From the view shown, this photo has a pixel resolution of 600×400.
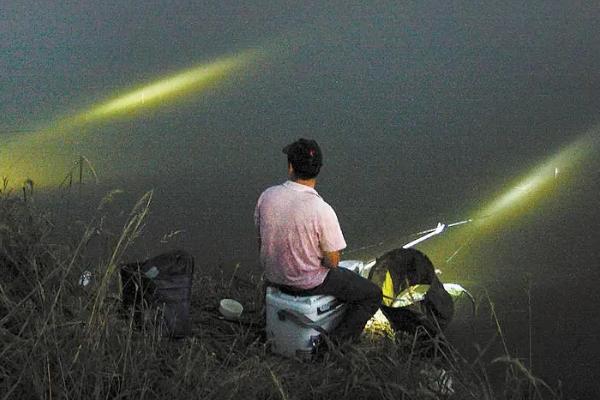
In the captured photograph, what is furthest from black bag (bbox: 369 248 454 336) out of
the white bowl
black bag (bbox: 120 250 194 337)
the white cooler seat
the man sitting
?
black bag (bbox: 120 250 194 337)

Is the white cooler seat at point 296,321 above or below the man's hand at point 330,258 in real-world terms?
below

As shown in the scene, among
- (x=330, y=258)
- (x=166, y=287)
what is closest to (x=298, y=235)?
(x=330, y=258)

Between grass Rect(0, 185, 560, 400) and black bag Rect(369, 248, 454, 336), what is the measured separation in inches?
7.9

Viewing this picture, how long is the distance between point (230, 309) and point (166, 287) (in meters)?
0.61

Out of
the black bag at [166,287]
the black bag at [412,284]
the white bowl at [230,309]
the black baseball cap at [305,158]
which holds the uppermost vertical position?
the black baseball cap at [305,158]

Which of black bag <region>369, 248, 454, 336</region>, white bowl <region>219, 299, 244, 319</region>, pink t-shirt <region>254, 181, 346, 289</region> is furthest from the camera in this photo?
white bowl <region>219, 299, 244, 319</region>

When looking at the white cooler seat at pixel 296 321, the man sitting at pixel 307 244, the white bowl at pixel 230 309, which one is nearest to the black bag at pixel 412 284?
the man sitting at pixel 307 244

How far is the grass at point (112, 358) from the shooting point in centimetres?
202

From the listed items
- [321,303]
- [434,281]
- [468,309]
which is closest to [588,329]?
[468,309]

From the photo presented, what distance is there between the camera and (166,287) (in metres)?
3.10

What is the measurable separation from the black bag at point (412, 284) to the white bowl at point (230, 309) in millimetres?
720

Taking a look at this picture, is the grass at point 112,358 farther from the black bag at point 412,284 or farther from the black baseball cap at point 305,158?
the black baseball cap at point 305,158

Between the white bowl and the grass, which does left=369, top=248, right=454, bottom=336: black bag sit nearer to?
the grass

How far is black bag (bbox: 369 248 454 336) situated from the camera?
3.23 meters
